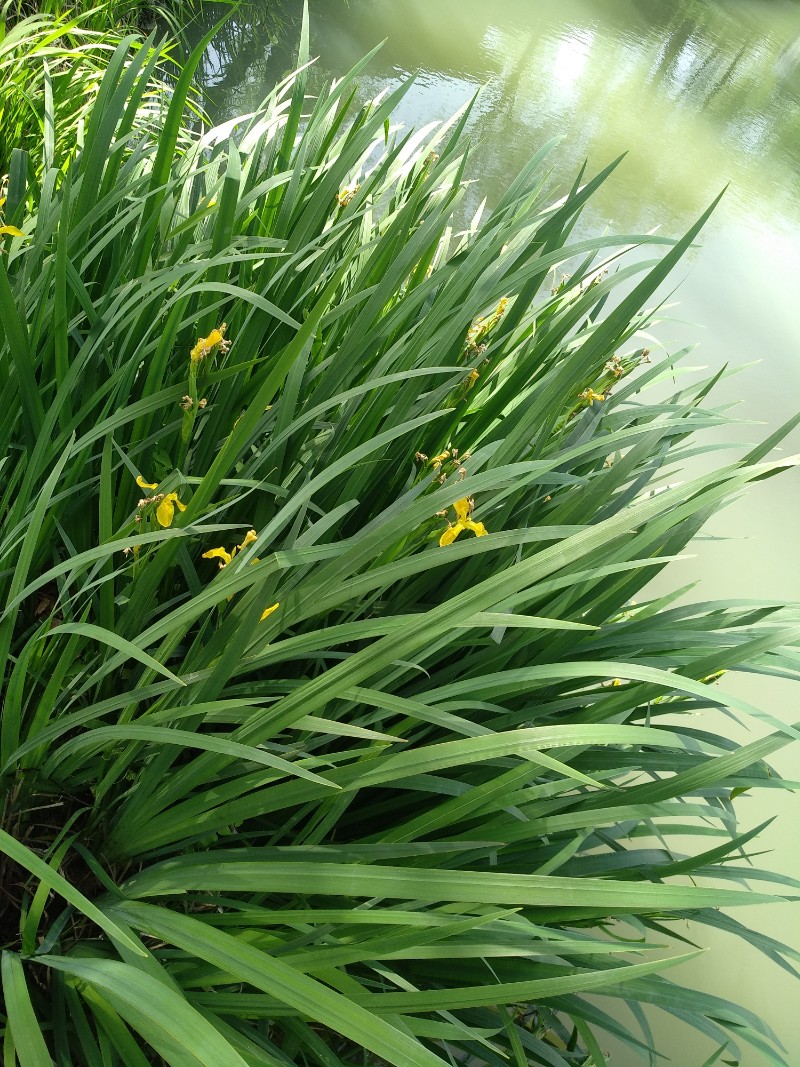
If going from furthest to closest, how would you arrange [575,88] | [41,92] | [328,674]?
[575,88], [41,92], [328,674]

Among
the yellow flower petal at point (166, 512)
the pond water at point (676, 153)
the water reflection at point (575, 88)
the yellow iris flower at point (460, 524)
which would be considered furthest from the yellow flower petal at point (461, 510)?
the water reflection at point (575, 88)

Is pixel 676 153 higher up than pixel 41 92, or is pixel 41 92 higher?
pixel 676 153

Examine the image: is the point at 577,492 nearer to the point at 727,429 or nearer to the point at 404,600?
the point at 404,600

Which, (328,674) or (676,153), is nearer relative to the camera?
(328,674)

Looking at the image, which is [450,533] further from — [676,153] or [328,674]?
[676,153]

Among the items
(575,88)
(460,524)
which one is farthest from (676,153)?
(460,524)

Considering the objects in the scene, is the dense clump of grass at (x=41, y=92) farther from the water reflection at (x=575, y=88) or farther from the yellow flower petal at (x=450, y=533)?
the water reflection at (x=575, y=88)

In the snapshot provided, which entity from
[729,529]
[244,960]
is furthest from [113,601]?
[729,529]
